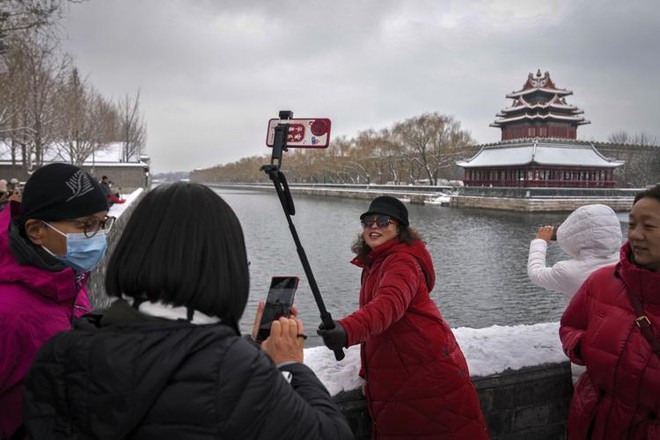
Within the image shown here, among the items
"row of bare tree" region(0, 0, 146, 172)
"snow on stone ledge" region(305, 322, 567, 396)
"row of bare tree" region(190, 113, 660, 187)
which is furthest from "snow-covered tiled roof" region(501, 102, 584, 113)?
"snow on stone ledge" region(305, 322, 567, 396)

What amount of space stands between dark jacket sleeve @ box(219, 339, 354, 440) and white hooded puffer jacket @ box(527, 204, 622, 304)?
2.05 metres

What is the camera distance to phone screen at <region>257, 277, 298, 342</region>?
1.33 m

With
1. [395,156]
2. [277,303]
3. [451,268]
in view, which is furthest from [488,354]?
[395,156]

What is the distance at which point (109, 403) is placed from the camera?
36.3 inches

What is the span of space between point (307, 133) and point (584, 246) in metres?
1.69

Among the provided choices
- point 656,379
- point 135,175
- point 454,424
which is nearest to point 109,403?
point 454,424

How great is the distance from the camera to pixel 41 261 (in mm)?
1636

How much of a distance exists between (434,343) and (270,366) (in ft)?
4.11

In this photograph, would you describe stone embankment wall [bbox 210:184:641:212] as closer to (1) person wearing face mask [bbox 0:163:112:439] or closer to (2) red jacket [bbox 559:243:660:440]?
(2) red jacket [bbox 559:243:660:440]

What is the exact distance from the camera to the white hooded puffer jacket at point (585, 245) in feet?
8.43

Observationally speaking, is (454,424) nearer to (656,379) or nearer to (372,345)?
(372,345)

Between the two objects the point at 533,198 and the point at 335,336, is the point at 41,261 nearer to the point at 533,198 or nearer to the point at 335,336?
the point at 335,336

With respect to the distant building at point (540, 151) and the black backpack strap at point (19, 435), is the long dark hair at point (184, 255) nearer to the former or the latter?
the black backpack strap at point (19, 435)

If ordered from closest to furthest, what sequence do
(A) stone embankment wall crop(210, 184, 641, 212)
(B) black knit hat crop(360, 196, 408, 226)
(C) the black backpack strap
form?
(C) the black backpack strap, (B) black knit hat crop(360, 196, 408, 226), (A) stone embankment wall crop(210, 184, 641, 212)
